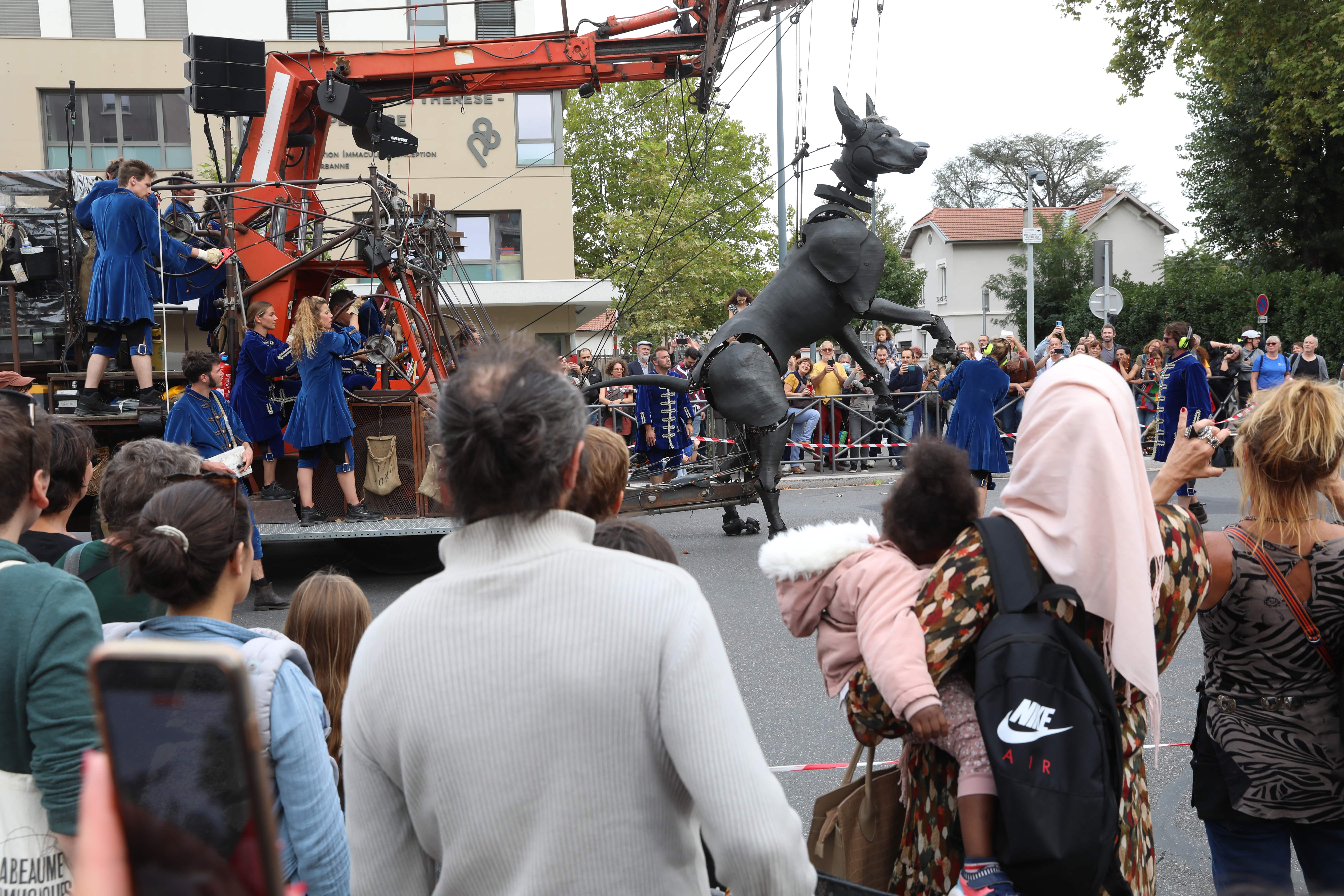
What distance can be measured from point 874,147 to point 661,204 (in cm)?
2389

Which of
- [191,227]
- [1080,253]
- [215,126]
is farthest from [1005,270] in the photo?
[191,227]

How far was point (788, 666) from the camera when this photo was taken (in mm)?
6105

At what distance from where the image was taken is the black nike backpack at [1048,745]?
1.90m

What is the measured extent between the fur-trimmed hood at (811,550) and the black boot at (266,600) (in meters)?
5.88

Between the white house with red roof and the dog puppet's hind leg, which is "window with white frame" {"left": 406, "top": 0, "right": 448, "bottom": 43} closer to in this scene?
the dog puppet's hind leg

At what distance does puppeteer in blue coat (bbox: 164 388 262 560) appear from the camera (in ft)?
22.3

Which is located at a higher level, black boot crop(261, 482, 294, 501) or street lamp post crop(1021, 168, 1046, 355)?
street lamp post crop(1021, 168, 1046, 355)

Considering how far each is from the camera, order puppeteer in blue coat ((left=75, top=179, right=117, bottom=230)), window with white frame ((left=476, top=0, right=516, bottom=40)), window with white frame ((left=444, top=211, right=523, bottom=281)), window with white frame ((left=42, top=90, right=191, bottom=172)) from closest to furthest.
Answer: puppeteer in blue coat ((left=75, top=179, right=117, bottom=230)) → window with white frame ((left=42, top=90, right=191, bottom=172)) → window with white frame ((left=476, top=0, right=516, bottom=40)) → window with white frame ((left=444, top=211, right=523, bottom=281))

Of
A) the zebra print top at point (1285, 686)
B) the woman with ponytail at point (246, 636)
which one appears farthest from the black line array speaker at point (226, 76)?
the zebra print top at point (1285, 686)

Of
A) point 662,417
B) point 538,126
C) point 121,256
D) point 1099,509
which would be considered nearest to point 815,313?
point 662,417

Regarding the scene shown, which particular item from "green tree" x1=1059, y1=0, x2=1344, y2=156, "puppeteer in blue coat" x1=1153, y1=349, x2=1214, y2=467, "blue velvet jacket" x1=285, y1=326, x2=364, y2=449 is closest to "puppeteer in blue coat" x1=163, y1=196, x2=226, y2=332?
"blue velvet jacket" x1=285, y1=326, x2=364, y2=449

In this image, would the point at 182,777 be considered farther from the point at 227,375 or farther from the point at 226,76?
the point at 226,76

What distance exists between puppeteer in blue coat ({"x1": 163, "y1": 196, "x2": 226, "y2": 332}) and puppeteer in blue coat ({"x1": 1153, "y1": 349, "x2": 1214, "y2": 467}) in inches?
357

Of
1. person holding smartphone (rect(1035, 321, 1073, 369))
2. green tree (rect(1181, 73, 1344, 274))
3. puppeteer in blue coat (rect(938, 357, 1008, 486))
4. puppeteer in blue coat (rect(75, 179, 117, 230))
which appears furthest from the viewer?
green tree (rect(1181, 73, 1344, 274))
